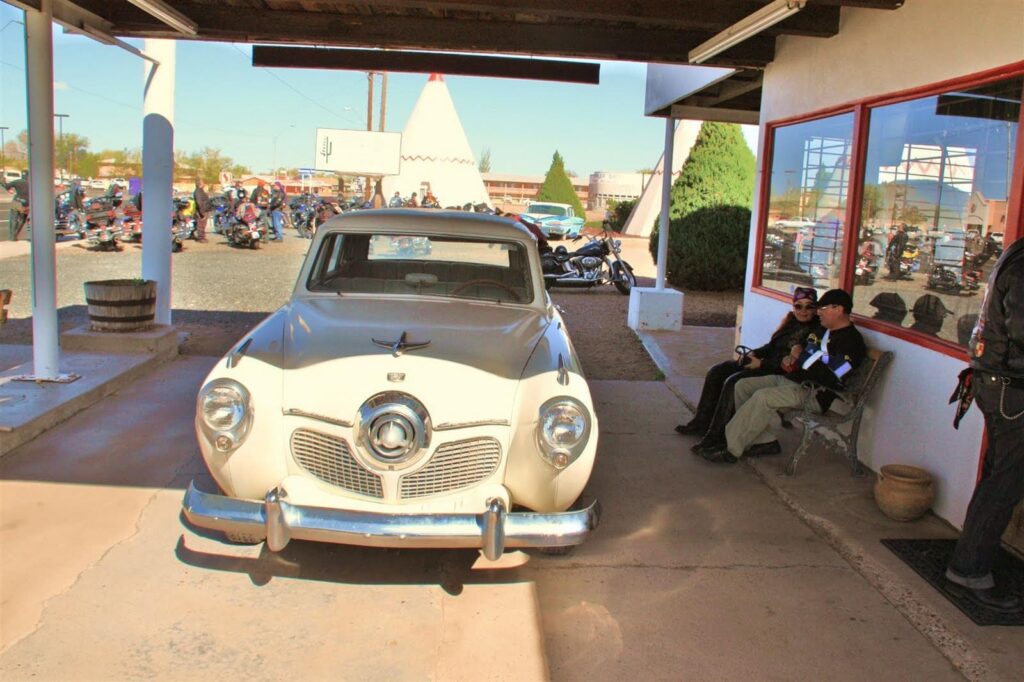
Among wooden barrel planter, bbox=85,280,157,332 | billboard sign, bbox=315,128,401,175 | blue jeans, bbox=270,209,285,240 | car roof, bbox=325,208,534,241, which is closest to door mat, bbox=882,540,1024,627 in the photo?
car roof, bbox=325,208,534,241

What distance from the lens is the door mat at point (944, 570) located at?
3.62 metres

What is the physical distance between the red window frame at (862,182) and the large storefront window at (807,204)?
0.07 metres

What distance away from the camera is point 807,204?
A: 691 cm

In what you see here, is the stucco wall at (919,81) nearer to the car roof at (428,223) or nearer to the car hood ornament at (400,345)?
the car roof at (428,223)

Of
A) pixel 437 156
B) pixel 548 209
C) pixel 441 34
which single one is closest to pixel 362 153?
pixel 437 156

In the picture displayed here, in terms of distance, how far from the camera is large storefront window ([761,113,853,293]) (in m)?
6.29

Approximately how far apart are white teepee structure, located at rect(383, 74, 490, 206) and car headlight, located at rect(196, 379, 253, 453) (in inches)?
1346

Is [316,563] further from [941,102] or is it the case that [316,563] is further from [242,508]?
[941,102]

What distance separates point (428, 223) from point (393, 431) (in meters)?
2.09

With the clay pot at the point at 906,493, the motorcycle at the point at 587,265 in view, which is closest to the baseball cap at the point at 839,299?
the clay pot at the point at 906,493

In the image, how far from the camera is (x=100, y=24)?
737 cm

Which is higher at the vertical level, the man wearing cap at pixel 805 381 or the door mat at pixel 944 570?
the man wearing cap at pixel 805 381

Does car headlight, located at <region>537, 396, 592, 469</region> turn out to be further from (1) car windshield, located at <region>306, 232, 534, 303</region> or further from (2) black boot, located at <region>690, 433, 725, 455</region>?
(2) black boot, located at <region>690, 433, 725, 455</region>

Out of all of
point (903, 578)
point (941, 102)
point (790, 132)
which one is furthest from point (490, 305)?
point (790, 132)
